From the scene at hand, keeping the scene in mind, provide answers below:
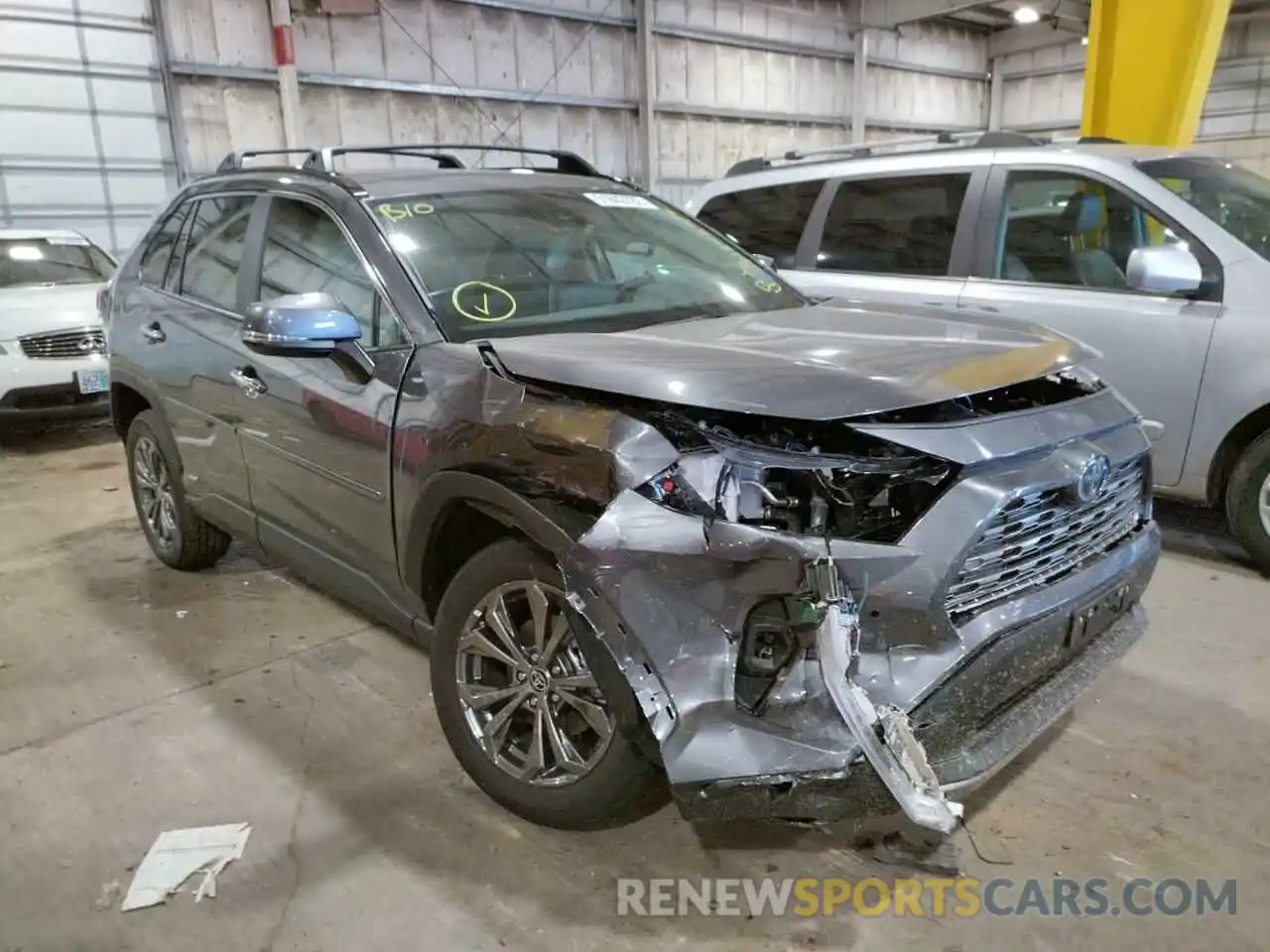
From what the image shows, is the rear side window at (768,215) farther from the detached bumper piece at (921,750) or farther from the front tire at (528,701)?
the detached bumper piece at (921,750)

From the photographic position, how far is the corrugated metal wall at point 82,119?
842 centimetres

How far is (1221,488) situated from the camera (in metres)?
4.02

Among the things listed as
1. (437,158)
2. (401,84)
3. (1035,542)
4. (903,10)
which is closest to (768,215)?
(437,158)

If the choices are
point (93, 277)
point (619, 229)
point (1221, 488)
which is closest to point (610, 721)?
point (619, 229)

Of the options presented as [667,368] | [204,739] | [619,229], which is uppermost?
[619,229]

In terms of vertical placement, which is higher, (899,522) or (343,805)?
(899,522)

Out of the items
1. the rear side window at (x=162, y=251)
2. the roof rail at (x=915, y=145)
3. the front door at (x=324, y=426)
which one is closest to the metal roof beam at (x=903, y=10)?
the roof rail at (x=915, y=145)

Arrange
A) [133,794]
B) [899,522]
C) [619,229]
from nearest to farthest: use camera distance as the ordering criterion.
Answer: [899,522] < [133,794] < [619,229]

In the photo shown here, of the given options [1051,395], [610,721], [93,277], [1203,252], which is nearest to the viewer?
[610,721]

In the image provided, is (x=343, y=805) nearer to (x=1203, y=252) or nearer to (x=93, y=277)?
(x=1203, y=252)

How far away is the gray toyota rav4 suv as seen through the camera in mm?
1854

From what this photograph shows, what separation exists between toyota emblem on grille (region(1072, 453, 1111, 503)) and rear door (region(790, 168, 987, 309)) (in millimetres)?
2450

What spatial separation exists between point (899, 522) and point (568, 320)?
46.6 inches

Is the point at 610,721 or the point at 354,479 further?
the point at 354,479
